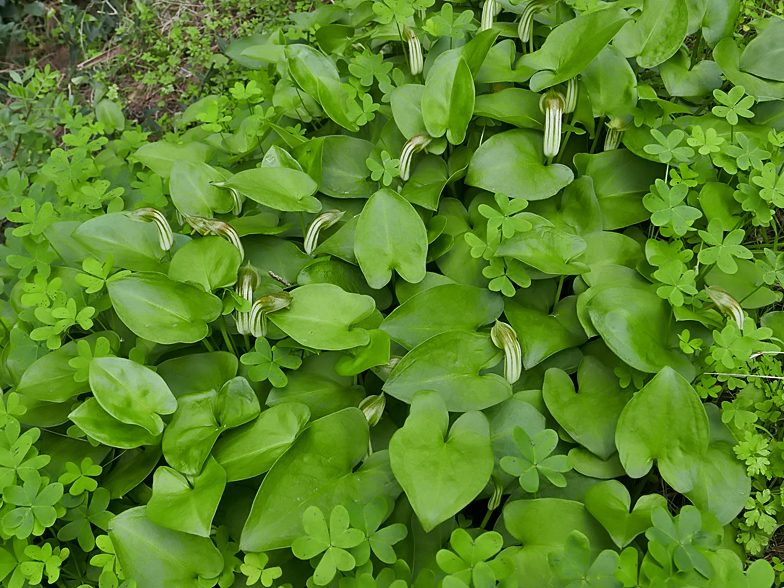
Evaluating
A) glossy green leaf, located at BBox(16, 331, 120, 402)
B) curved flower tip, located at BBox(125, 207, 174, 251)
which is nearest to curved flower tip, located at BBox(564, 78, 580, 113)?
curved flower tip, located at BBox(125, 207, 174, 251)

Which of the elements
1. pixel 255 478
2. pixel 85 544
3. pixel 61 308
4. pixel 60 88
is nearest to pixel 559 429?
pixel 255 478

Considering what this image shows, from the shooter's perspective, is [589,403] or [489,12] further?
[489,12]

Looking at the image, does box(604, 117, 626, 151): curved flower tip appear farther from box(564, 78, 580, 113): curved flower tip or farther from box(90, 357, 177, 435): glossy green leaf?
box(90, 357, 177, 435): glossy green leaf

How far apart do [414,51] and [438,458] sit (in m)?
1.33

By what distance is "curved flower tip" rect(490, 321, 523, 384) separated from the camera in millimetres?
1352

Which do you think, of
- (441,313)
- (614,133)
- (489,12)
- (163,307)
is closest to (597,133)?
(614,133)

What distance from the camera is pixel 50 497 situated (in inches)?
50.5

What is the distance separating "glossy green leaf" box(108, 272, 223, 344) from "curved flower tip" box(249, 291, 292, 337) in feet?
0.29

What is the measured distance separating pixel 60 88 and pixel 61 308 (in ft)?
9.82

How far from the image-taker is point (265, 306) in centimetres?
138

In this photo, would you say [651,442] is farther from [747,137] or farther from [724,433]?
[747,137]

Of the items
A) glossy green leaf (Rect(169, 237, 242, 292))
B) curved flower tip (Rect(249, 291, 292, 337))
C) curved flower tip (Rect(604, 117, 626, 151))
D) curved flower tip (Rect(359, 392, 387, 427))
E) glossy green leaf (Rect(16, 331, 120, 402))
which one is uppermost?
curved flower tip (Rect(604, 117, 626, 151))

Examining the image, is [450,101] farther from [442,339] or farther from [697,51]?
[697,51]

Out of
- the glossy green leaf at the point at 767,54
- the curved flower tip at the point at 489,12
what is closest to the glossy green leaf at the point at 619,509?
the glossy green leaf at the point at 767,54
